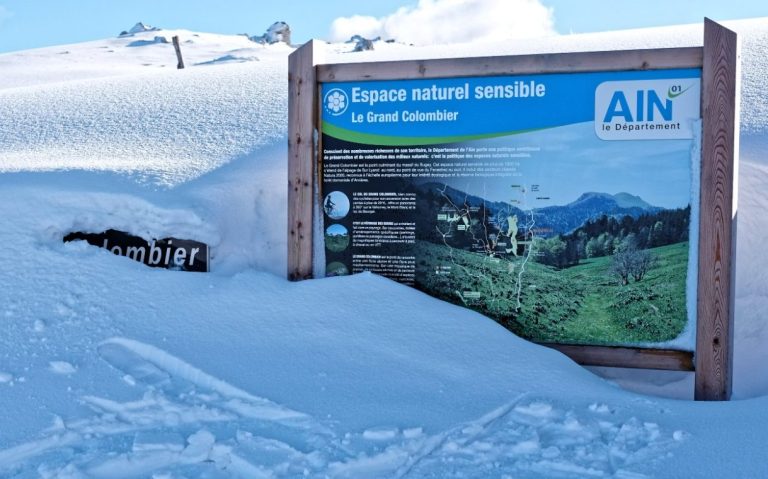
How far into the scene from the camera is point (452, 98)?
15.3 ft

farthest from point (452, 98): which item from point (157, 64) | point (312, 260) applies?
point (157, 64)

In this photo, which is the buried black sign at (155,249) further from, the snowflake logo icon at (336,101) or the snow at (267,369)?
the snowflake logo icon at (336,101)

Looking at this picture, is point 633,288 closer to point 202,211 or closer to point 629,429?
point 629,429

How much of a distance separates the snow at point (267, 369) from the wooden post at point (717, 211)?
1.08 feet

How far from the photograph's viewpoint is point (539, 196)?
178 inches

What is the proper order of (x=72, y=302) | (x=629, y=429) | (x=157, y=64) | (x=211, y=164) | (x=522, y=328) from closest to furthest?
(x=629, y=429) → (x=72, y=302) → (x=522, y=328) → (x=211, y=164) → (x=157, y=64)

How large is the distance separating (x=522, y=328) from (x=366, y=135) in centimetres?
156

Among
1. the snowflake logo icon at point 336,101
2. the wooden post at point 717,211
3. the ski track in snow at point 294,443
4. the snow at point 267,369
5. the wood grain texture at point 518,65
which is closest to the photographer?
the ski track in snow at point 294,443

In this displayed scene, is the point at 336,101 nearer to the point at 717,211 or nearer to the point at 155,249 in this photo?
the point at 155,249

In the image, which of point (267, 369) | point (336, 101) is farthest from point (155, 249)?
point (267, 369)

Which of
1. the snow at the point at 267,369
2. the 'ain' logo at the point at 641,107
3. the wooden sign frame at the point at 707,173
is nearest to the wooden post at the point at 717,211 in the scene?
the wooden sign frame at the point at 707,173

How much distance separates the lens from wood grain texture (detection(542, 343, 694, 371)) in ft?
14.4

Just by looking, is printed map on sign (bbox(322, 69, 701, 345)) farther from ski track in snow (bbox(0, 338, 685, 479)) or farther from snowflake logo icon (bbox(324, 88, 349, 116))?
ski track in snow (bbox(0, 338, 685, 479))

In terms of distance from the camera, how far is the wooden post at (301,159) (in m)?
4.93
